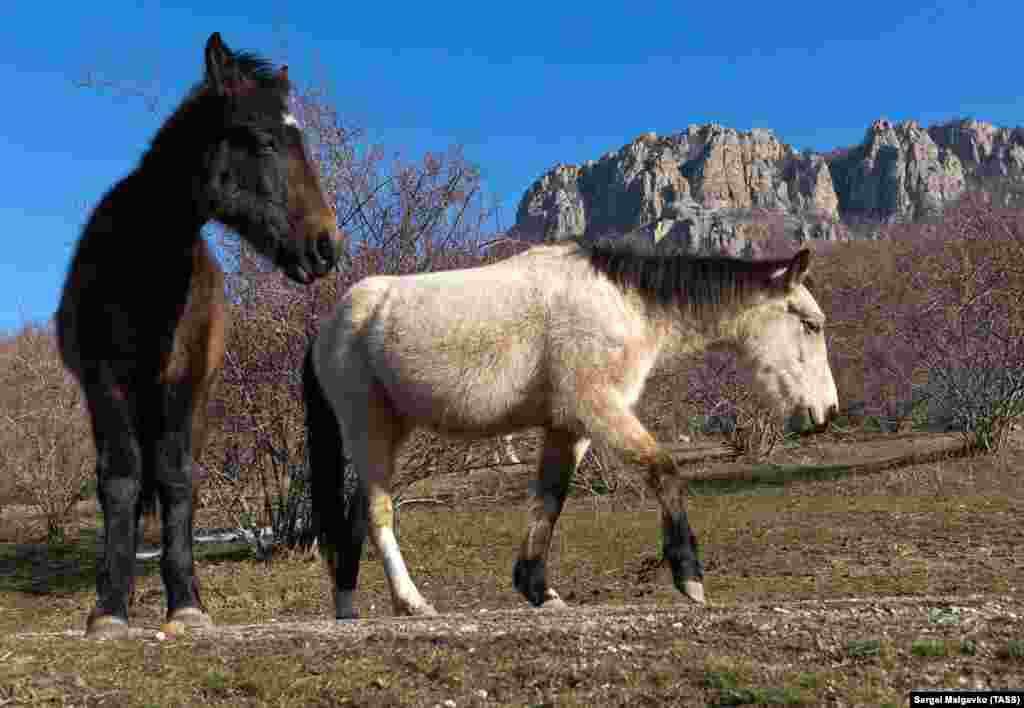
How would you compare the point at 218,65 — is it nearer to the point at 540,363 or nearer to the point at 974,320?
the point at 540,363

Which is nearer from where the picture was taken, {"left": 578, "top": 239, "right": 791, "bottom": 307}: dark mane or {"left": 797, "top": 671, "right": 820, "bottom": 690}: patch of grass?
{"left": 797, "top": 671, "right": 820, "bottom": 690}: patch of grass

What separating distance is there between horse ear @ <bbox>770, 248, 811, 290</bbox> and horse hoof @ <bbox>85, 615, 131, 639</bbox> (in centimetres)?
420

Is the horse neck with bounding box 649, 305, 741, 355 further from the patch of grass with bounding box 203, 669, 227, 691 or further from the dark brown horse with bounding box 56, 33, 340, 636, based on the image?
the patch of grass with bounding box 203, 669, 227, 691

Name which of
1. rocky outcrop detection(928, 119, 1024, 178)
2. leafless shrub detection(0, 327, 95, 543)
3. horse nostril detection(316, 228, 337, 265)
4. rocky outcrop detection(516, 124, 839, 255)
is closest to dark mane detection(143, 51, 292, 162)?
horse nostril detection(316, 228, 337, 265)

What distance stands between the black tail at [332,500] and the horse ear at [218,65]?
93.1 inches

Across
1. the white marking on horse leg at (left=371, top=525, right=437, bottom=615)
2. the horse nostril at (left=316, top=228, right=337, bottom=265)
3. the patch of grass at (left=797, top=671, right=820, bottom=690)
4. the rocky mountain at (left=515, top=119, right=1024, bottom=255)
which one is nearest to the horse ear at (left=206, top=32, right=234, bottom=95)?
the horse nostril at (left=316, top=228, right=337, bottom=265)

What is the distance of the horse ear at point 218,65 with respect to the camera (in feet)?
14.2

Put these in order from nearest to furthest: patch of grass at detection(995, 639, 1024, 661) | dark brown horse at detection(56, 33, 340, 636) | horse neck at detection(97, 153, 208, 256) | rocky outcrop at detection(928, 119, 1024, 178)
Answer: patch of grass at detection(995, 639, 1024, 661)
dark brown horse at detection(56, 33, 340, 636)
horse neck at detection(97, 153, 208, 256)
rocky outcrop at detection(928, 119, 1024, 178)

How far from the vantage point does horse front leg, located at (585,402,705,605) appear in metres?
4.98

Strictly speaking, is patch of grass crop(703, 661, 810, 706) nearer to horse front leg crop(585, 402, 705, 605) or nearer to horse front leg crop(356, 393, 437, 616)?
horse front leg crop(585, 402, 705, 605)

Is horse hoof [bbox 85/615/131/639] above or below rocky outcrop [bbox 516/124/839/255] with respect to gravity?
below

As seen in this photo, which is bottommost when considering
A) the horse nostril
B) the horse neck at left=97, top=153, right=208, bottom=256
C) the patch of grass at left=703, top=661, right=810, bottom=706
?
the patch of grass at left=703, top=661, right=810, bottom=706

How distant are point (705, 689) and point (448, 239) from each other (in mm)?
9525

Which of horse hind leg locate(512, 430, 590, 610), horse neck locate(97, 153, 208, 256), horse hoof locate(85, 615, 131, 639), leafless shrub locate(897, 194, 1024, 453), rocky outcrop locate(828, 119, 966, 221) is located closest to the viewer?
horse hoof locate(85, 615, 131, 639)
